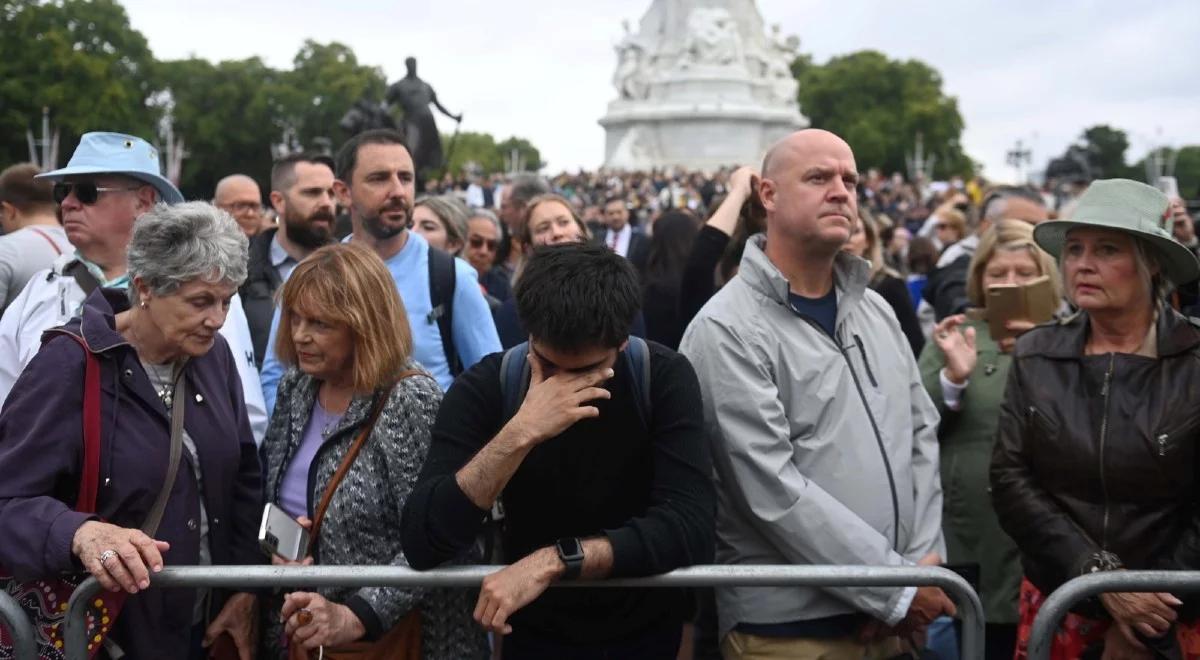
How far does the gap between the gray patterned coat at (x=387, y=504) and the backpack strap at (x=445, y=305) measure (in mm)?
1282

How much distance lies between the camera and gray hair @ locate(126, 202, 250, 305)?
397 centimetres

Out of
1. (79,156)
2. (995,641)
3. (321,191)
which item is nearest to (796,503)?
(995,641)

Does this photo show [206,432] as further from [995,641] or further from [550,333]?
[995,641]

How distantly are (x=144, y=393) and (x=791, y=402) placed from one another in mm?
1930

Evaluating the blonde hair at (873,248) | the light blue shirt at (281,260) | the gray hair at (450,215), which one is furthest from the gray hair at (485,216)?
the blonde hair at (873,248)

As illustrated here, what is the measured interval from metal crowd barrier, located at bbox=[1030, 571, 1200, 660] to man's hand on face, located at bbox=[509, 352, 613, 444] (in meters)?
1.30

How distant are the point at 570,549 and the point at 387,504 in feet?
2.30

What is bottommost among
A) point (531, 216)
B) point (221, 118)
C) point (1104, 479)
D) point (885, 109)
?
point (1104, 479)

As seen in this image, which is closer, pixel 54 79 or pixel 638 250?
pixel 638 250

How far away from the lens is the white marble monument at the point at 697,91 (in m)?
45.5

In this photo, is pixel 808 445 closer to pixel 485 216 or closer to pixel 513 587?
pixel 513 587

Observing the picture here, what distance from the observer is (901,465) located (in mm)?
4188

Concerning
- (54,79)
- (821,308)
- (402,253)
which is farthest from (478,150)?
(821,308)

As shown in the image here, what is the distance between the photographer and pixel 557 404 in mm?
3400
